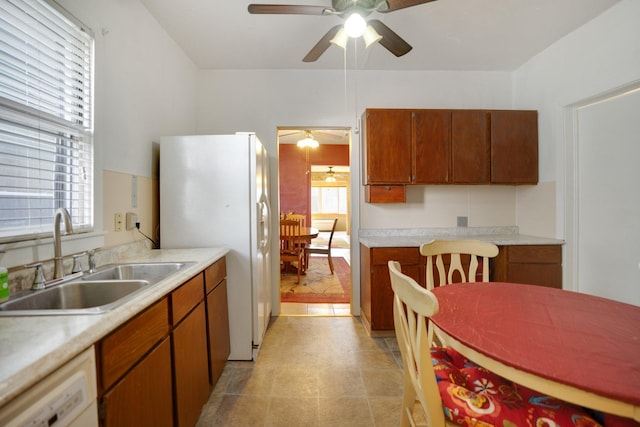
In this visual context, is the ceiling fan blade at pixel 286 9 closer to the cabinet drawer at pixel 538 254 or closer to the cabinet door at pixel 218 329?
the cabinet door at pixel 218 329

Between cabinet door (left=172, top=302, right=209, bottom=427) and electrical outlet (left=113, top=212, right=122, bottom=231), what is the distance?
28.8 inches

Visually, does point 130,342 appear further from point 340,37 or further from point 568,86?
point 568,86

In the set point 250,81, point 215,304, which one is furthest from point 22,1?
point 250,81

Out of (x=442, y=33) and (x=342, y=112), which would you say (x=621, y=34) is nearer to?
(x=442, y=33)

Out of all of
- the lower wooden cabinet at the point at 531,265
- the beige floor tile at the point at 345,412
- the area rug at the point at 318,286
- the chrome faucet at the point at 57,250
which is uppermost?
the chrome faucet at the point at 57,250

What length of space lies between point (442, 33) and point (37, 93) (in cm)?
276

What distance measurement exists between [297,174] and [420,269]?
4.08 metres

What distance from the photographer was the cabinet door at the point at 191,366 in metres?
1.25

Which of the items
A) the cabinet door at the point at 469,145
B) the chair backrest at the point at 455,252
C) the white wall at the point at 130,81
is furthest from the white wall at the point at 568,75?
the white wall at the point at 130,81

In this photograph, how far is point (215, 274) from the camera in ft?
5.87

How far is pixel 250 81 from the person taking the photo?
294 cm

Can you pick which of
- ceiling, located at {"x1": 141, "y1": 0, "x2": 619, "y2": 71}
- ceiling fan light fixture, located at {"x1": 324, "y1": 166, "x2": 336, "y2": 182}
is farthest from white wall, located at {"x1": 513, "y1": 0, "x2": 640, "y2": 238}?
ceiling fan light fixture, located at {"x1": 324, "y1": 166, "x2": 336, "y2": 182}

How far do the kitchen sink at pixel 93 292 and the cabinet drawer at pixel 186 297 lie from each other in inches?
4.1

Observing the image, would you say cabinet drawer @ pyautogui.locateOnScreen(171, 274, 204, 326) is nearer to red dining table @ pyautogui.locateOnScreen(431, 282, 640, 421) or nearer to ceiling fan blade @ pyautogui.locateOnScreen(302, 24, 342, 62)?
red dining table @ pyautogui.locateOnScreen(431, 282, 640, 421)
